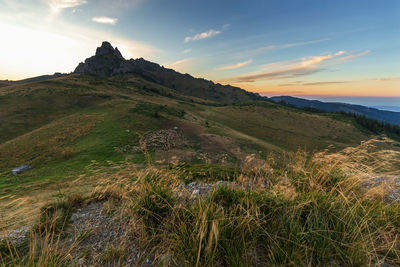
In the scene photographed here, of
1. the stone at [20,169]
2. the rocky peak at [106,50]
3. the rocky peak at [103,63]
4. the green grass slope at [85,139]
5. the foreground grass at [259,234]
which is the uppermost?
the rocky peak at [106,50]

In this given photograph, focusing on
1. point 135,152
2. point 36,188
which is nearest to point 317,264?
point 36,188

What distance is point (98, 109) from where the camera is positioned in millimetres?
35531

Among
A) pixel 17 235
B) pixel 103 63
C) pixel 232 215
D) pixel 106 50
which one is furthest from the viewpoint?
pixel 106 50

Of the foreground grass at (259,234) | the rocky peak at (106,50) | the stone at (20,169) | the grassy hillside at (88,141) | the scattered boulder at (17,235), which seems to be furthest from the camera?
the rocky peak at (106,50)

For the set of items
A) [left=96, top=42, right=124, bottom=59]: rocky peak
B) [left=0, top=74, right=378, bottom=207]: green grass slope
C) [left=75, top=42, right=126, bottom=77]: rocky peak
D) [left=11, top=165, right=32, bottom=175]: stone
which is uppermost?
[left=96, top=42, right=124, bottom=59]: rocky peak

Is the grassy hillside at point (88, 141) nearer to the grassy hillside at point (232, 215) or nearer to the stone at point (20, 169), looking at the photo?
the stone at point (20, 169)

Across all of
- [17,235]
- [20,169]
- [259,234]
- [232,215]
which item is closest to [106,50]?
[20,169]

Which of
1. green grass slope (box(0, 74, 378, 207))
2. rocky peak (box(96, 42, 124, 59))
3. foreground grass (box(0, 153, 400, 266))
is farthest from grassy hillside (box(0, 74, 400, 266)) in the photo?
rocky peak (box(96, 42, 124, 59))

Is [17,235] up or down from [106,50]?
down

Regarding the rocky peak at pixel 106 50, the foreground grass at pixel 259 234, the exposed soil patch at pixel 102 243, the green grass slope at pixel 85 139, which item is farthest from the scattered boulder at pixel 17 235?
the rocky peak at pixel 106 50

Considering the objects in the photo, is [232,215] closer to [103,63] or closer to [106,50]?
[103,63]

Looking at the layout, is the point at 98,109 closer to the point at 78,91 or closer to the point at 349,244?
the point at 78,91

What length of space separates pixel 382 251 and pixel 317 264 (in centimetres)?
150

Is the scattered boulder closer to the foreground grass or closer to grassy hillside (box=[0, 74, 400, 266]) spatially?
grassy hillside (box=[0, 74, 400, 266])
